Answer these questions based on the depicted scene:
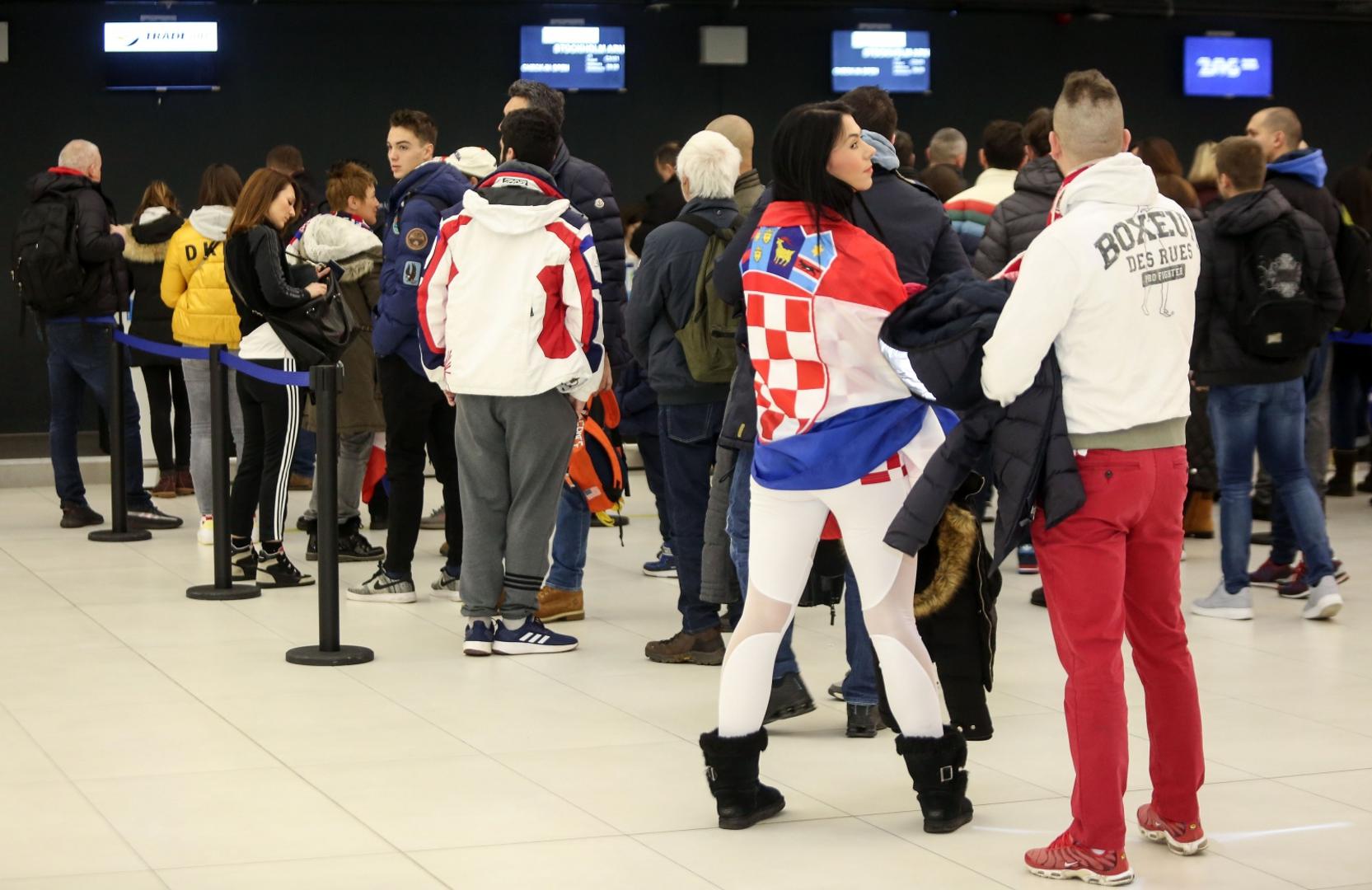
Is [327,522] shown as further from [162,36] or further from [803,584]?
[162,36]

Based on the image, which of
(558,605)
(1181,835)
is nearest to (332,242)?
(558,605)

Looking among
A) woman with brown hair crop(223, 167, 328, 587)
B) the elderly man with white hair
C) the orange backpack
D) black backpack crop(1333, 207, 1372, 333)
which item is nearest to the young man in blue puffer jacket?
woman with brown hair crop(223, 167, 328, 587)

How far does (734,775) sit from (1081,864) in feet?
2.60

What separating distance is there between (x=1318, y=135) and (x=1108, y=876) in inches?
454

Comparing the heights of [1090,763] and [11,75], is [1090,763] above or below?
below

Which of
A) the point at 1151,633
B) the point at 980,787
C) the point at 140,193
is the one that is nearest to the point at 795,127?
the point at 1151,633

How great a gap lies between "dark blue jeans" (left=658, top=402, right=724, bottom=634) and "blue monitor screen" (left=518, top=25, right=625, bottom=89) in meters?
6.95

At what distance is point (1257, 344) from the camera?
650 cm

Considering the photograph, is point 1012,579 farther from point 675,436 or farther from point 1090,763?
point 1090,763

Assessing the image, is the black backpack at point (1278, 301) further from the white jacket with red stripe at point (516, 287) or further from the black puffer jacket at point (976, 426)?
the black puffer jacket at point (976, 426)

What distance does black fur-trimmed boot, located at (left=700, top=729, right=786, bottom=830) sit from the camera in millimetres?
4090

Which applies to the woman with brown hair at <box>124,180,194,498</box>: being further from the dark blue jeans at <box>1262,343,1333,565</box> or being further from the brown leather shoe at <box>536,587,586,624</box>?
the dark blue jeans at <box>1262,343,1333,565</box>

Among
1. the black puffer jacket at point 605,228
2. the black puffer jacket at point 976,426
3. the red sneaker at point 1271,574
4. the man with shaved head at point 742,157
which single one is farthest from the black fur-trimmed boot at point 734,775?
the red sneaker at point 1271,574

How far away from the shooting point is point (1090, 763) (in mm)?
3688
